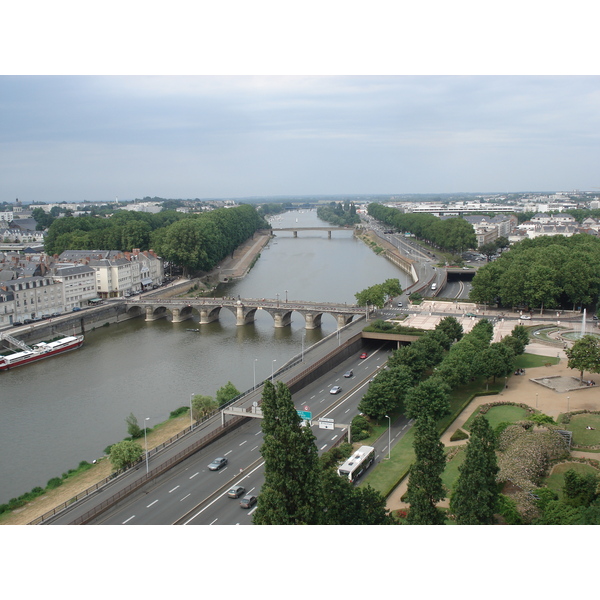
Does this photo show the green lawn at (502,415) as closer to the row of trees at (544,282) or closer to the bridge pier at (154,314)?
the row of trees at (544,282)

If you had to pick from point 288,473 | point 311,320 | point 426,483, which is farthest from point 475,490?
point 311,320

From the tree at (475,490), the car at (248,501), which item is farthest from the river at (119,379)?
the tree at (475,490)

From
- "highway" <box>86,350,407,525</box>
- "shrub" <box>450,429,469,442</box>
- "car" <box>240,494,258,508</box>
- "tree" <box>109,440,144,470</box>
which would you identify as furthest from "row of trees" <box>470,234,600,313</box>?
"tree" <box>109,440,144,470</box>

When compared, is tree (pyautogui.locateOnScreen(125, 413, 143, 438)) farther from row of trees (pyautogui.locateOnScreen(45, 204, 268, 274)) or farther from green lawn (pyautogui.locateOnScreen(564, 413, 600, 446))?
row of trees (pyautogui.locateOnScreen(45, 204, 268, 274))

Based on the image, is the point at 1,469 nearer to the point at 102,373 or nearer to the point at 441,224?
the point at 102,373

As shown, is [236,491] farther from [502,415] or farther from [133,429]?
[502,415]
